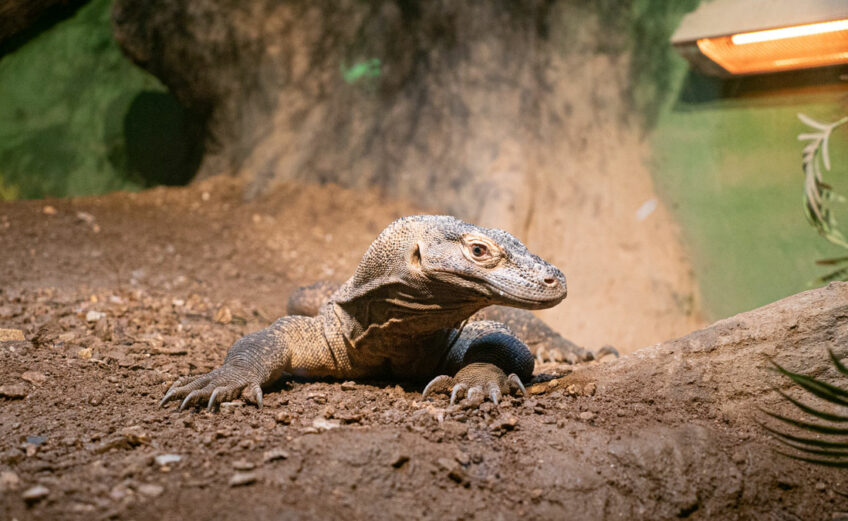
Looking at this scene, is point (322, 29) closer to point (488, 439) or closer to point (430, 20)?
point (430, 20)

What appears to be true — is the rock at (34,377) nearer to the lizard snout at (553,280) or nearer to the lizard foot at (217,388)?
the lizard foot at (217,388)

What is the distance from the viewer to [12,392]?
314 cm

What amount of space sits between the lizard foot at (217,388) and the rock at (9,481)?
3.01 ft

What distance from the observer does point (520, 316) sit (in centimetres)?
511

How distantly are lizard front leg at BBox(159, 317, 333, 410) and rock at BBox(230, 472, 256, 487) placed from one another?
0.97 m

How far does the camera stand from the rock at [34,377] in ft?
10.9

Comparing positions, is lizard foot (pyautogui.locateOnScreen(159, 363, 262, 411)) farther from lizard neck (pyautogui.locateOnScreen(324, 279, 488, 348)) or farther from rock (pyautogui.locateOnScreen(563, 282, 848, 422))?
rock (pyautogui.locateOnScreen(563, 282, 848, 422))

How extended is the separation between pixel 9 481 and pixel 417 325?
1.92 m

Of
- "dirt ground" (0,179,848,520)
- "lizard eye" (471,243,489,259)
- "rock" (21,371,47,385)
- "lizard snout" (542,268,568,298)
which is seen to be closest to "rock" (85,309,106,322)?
"dirt ground" (0,179,848,520)

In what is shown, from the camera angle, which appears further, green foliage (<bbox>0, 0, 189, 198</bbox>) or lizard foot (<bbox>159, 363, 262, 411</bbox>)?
green foliage (<bbox>0, 0, 189, 198</bbox>)

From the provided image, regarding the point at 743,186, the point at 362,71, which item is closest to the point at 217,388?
the point at 743,186

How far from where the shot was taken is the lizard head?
9.79 ft

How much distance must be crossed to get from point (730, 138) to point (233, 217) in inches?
213

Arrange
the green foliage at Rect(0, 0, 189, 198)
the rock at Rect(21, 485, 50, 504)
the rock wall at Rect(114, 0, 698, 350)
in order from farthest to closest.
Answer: the green foliage at Rect(0, 0, 189, 198) → the rock wall at Rect(114, 0, 698, 350) → the rock at Rect(21, 485, 50, 504)
